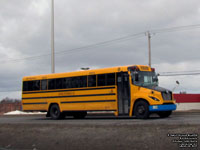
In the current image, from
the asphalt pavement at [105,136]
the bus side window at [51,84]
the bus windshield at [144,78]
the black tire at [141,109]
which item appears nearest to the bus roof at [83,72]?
the bus side window at [51,84]

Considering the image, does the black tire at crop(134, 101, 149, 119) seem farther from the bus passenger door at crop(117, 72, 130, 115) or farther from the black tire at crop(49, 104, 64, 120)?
the black tire at crop(49, 104, 64, 120)

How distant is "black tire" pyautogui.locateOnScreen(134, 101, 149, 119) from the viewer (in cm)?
1819

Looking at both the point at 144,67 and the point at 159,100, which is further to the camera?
the point at 144,67

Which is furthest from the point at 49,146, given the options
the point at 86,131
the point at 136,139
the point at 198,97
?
the point at 198,97

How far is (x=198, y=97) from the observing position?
50.1 m

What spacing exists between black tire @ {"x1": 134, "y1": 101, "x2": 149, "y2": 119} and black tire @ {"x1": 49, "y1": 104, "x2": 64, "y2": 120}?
6363mm

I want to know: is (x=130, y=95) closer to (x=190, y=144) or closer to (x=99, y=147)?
(x=99, y=147)

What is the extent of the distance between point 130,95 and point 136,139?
713 centimetres

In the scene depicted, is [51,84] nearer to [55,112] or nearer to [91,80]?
[55,112]

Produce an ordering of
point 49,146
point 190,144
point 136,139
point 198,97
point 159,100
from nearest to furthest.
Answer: point 190,144, point 136,139, point 49,146, point 159,100, point 198,97

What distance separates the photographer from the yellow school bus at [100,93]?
727 inches

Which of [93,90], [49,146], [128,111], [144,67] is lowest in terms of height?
[49,146]

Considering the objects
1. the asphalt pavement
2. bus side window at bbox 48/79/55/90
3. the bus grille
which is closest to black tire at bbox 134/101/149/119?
the bus grille

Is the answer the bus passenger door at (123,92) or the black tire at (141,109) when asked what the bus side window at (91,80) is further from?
the black tire at (141,109)
